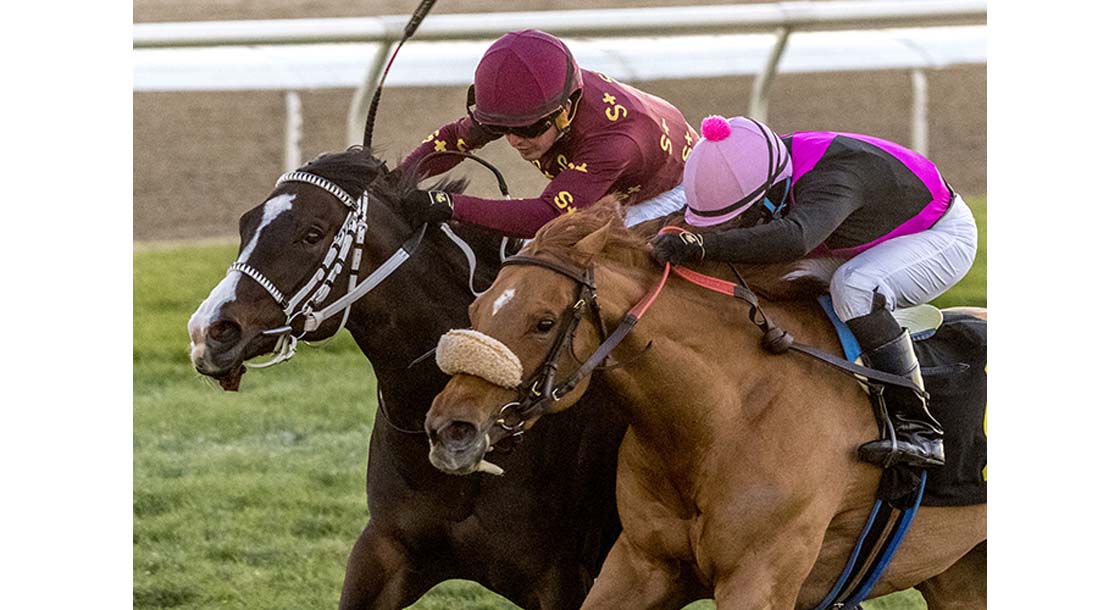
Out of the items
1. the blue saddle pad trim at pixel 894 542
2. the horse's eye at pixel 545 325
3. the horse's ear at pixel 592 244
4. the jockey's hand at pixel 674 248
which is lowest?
the blue saddle pad trim at pixel 894 542

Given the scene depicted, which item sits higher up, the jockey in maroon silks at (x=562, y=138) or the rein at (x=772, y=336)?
the jockey in maroon silks at (x=562, y=138)

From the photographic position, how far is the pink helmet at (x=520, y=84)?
3.49 meters

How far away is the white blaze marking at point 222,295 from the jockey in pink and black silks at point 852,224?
0.79 metres

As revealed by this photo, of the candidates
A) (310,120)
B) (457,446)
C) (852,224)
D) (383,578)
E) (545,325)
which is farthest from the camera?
(310,120)

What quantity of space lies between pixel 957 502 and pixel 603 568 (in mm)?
820

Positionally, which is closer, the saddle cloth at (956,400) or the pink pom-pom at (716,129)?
the pink pom-pom at (716,129)

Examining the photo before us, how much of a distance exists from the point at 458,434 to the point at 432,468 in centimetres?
78

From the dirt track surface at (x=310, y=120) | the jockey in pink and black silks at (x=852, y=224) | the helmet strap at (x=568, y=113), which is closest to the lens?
the jockey in pink and black silks at (x=852, y=224)

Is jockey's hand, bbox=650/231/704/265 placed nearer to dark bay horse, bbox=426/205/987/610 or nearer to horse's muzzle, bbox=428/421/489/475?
dark bay horse, bbox=426/205/987/610

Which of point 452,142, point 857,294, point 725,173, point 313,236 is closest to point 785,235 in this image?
point 725,173

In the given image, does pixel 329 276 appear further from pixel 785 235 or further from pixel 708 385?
pixel 785 235

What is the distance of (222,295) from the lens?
339 cm

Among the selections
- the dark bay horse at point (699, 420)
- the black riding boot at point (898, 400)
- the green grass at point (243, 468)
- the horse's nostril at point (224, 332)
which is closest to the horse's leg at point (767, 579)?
the dark bay horse at point (699, 420)

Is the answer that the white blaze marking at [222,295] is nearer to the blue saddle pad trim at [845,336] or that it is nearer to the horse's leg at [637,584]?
the horse's leg at [637,584]
